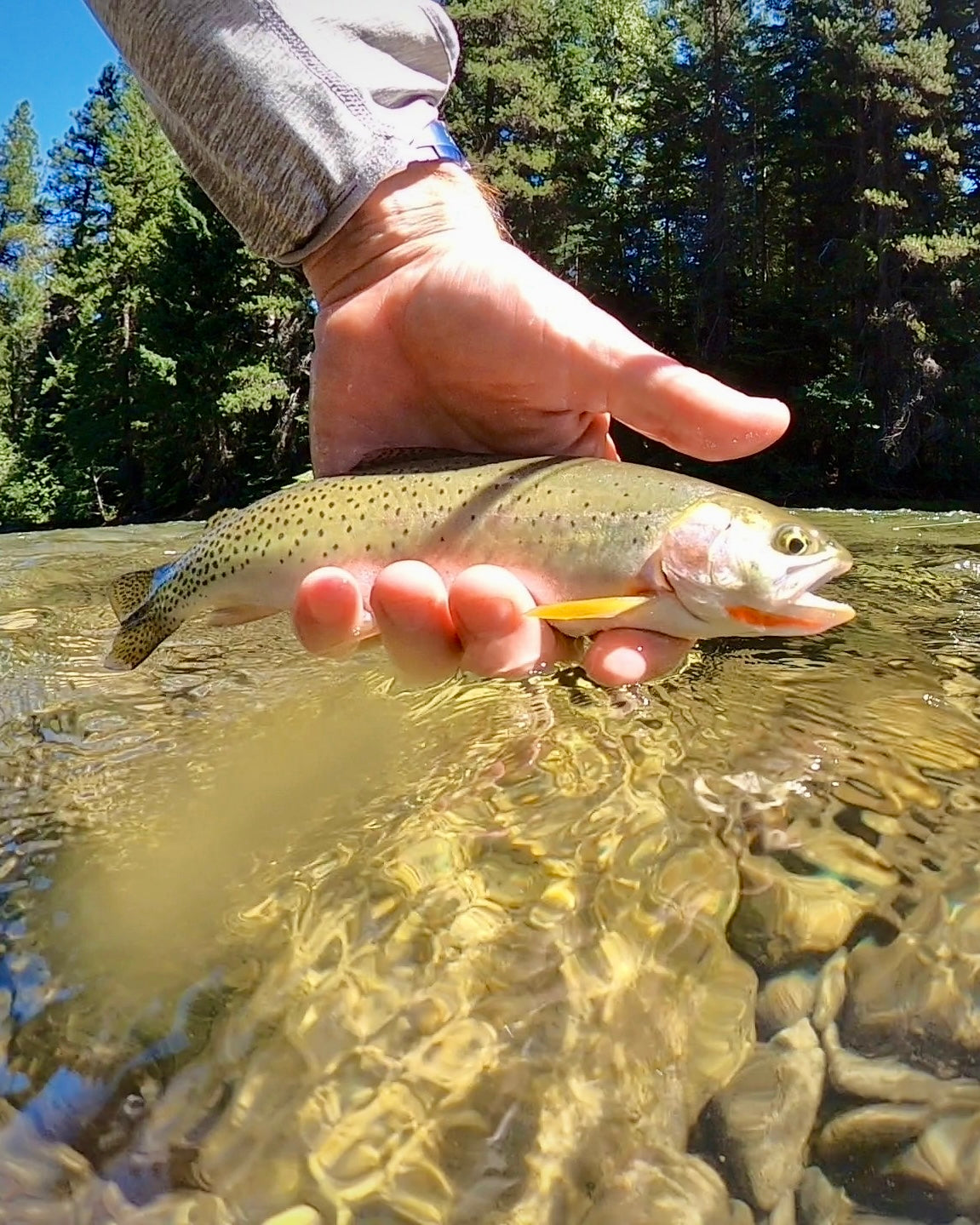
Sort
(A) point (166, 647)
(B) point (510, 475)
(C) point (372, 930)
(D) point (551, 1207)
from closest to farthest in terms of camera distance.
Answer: (D) point (551, 1207) < (C) point (372, 930) < (B) point (510, 475) < (A) point (166, 647)

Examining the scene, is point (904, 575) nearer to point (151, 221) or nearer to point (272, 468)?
point (272, 468)

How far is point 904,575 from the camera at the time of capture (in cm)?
892

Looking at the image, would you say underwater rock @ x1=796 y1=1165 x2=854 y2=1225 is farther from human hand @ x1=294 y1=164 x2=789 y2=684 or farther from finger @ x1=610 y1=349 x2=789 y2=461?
finger @ x1=610 y1=349 x2=789 y2=461

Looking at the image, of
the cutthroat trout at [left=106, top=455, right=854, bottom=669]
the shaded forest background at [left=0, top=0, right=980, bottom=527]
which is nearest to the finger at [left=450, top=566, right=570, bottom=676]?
the cutthroat trout at [left=106, top=455, right=854, bottom=669]

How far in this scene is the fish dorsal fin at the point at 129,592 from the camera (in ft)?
14.6

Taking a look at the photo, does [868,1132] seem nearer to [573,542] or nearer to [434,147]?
[573,542]

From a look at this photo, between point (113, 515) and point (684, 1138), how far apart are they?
41.6 m

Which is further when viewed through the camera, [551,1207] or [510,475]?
[510,475]

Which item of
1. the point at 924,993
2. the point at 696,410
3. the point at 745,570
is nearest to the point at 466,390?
the point at 696,410

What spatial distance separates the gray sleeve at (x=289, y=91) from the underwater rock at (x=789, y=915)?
2.92m

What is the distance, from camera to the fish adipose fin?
2.88 m

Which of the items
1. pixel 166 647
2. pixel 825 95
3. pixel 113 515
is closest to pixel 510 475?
pixel 166 647

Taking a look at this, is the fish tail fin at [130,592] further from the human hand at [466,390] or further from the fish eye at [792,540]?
the fish eye at [792,540]

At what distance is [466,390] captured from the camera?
370 centimetres
